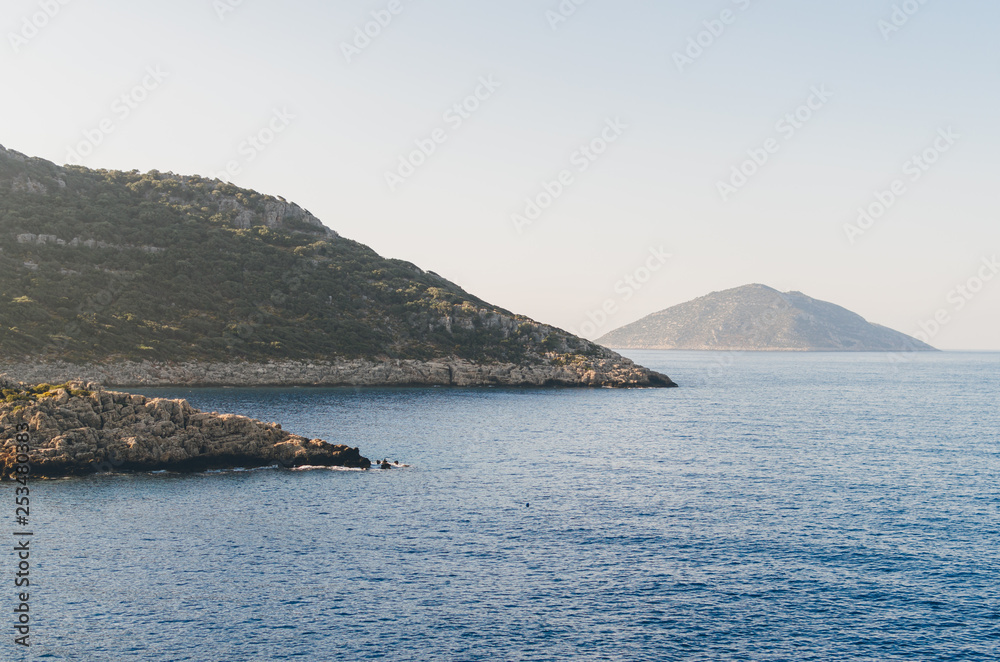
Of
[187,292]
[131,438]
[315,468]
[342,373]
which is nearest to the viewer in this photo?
[131,438]

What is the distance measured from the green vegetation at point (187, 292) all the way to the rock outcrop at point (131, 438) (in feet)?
202

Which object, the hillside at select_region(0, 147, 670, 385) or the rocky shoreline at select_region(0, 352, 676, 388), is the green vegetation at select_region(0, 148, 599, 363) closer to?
the hillside at select_region(0, 147, 670, 385)

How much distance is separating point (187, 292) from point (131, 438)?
3861 inches

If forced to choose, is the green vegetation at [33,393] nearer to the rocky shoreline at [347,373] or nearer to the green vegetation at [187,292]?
the rocky shoreline at [347,373]

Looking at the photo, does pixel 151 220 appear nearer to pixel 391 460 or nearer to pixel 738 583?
pixel 391 460

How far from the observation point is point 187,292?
154 metres

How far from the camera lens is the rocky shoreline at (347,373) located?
117 meters

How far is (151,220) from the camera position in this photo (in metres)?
175

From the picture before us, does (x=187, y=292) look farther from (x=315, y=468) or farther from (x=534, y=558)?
(x=534, y=558)

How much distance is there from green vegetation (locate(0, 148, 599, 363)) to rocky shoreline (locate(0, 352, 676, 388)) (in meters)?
3.14

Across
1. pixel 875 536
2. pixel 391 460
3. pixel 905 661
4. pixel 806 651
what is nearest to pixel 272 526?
pixel 391 460

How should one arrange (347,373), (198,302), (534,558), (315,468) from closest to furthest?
(534,558) < (315,468) < (347,373) < (198,302)

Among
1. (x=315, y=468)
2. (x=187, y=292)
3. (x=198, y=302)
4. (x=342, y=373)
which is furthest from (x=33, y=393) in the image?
(x=187, y=292)

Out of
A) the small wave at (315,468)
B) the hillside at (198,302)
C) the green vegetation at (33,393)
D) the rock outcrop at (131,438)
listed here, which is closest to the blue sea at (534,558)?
the small wave at (315,468)
